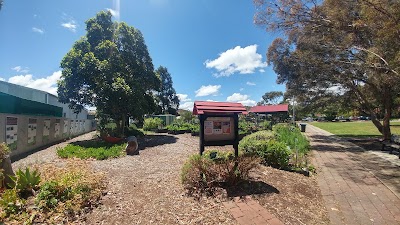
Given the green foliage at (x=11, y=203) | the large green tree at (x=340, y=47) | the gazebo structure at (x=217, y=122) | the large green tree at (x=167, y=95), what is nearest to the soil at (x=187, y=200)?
the green foliage at (x=11, y=203)

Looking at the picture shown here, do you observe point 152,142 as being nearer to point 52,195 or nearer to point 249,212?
point 52,195

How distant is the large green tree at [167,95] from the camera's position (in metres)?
47.0

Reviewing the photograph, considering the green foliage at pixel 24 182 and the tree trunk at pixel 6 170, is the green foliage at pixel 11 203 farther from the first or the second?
the tree trunk at pixel 6 170

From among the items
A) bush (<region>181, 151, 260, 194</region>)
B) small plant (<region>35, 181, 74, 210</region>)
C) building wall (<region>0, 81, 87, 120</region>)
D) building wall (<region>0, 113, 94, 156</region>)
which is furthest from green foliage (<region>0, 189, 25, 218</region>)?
building wall (<region>0, 81, 87, 120</region>)

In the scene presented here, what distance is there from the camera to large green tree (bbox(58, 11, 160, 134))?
49.2ft

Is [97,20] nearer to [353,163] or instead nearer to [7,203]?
[7,203]

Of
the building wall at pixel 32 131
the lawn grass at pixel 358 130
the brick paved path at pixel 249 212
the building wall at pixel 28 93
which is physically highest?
the building wall at pixel 28 93

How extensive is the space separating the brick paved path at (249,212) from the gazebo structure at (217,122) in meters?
1.89

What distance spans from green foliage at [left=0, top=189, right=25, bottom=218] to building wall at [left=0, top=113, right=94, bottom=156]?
6.82 metres

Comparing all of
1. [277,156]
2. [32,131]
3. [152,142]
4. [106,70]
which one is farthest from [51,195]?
[106,70]

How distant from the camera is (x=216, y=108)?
21.0 ft

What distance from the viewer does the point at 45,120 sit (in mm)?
13586

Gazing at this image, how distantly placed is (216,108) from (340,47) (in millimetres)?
7358

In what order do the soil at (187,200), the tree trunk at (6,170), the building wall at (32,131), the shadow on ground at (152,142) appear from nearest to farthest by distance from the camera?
1. the soil at (187,200)
2. the tree trunk at (6,170)
3. the building wall at (32,131)
4. the shadow on ground at (152,142)
